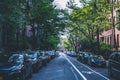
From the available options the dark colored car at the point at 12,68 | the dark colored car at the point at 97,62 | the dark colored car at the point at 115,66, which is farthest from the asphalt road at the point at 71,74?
the dark colored car at the point at 97,62

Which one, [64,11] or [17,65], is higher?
[64,11]

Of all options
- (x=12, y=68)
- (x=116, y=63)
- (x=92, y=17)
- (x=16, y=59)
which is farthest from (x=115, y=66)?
(x=92, y=17)

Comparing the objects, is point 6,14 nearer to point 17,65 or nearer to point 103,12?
point 17,65

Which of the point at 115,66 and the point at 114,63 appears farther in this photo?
the point at 114,63

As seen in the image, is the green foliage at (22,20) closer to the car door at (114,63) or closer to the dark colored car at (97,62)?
the car door at (114,63)

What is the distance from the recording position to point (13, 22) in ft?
62.0

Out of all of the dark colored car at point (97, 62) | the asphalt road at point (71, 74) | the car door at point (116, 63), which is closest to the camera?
the car door at point (116, 63)

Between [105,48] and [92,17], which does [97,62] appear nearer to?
[92,17]

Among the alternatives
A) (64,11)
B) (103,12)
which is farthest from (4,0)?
(64,11)

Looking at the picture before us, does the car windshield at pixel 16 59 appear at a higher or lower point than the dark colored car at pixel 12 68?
higher

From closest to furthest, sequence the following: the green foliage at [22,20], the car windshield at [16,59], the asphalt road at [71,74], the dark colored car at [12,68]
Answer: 1. the dark colored car at [12,68]
2. the car windshield at [16,59]
3. the green foliage at [22,20]
4. the asphalt road at [71,74]

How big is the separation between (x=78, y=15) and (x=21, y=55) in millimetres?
34179

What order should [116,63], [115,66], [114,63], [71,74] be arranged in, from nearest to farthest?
[116,63] → [115,66] → [114,63] → [71,74]

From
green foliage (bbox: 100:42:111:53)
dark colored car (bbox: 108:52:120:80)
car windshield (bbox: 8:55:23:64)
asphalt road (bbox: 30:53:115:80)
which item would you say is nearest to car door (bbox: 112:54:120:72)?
dark colored car (bbox: 108:52:120:80)
